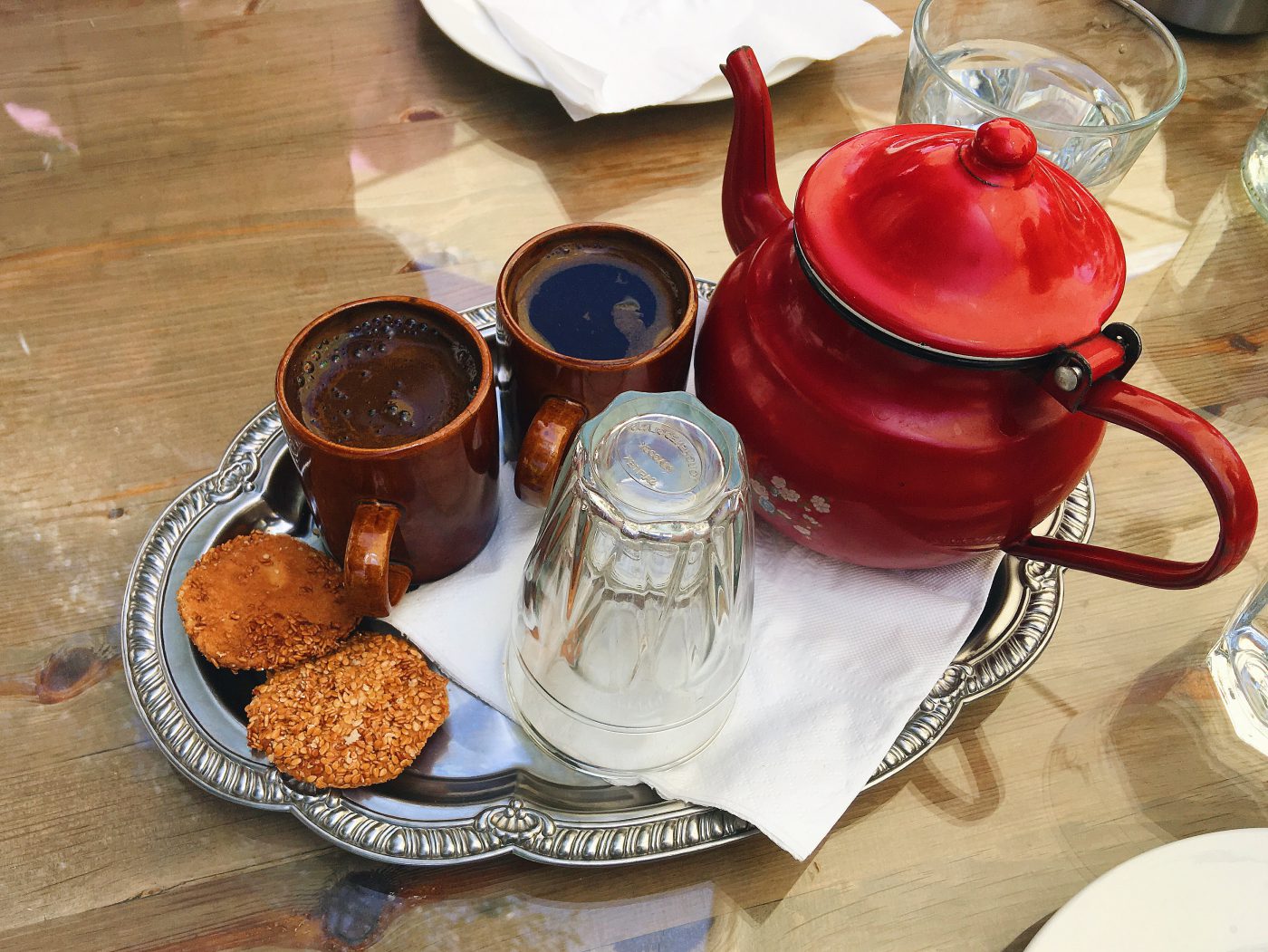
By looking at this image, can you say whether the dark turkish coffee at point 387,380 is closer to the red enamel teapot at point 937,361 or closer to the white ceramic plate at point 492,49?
the red enamel teapot at point 937,361

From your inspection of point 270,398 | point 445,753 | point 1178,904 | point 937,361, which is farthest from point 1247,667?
point 270,398

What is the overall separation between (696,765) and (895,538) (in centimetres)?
12

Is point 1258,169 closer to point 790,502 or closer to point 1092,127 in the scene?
point 1092,127

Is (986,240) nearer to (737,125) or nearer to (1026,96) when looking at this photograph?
(737,125)

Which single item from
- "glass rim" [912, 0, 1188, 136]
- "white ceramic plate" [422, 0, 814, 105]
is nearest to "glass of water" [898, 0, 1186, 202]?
"glass rim" [912, 0, 1188, 136]

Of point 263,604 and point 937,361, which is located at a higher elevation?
point 937,361

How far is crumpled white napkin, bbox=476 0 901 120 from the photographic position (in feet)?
2.13

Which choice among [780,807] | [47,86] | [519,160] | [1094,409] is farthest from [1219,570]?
[47,86]

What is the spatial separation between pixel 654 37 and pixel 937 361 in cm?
43

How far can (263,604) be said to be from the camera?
1.35ft

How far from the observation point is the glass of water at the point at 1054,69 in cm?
58

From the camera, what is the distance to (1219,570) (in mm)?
359

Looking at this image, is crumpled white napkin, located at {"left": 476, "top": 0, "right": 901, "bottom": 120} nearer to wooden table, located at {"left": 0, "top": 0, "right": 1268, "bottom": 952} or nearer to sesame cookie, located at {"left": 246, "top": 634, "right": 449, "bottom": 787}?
wooden table, located at {"left": 0, "top": 0, "right": 1268, "bottom": 952}

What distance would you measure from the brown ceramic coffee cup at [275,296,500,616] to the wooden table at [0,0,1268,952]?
0.12 m
